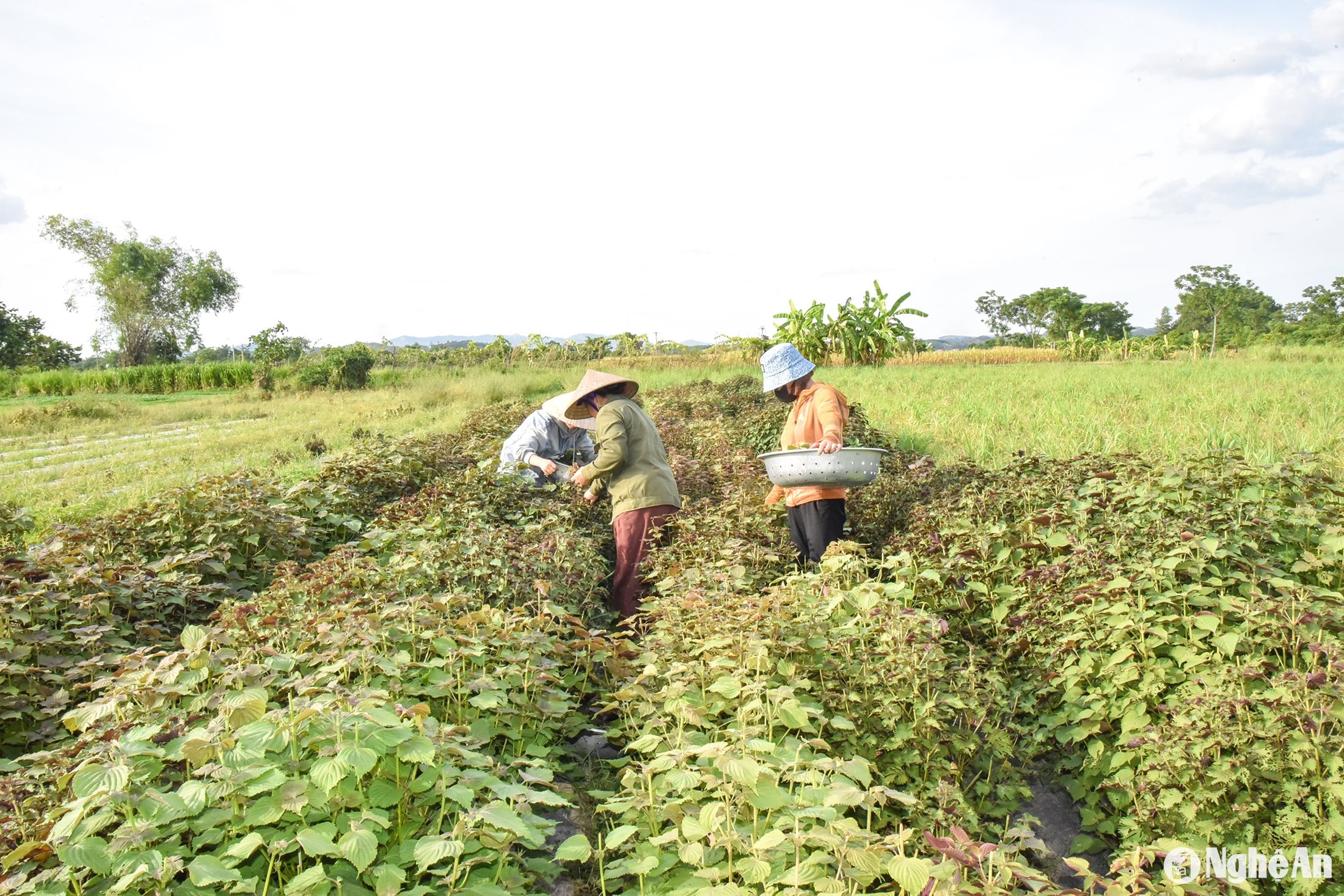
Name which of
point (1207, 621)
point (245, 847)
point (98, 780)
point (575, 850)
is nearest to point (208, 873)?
point (245, 847)

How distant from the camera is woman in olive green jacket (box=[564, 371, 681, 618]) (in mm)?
5312

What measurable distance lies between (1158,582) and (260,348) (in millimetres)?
31920

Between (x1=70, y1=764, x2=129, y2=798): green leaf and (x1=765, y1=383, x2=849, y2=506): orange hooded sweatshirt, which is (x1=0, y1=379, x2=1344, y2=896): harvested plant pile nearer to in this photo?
(x1=70, y1=764, x2=129, y2=798): green leaf

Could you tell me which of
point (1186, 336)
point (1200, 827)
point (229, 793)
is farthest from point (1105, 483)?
point (1186, 336)

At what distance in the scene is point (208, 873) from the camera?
78.2 inches

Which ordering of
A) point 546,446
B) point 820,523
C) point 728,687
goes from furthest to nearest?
point 546,446
point 820,523
point 728,687

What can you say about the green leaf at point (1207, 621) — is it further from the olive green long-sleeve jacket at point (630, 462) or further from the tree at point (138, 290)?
the tree at point (138, 290)

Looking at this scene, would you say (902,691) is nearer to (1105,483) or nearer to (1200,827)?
(1200,827)

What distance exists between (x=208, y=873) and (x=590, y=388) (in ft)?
12.4

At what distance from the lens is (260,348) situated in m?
30.3

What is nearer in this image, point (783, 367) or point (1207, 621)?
point (1207, 621)

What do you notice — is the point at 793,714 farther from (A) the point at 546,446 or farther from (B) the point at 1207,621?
(A) the point at 546,446

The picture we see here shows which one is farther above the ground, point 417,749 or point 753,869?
point 417,749

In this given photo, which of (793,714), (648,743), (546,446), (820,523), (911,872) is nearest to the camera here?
(911,872)
